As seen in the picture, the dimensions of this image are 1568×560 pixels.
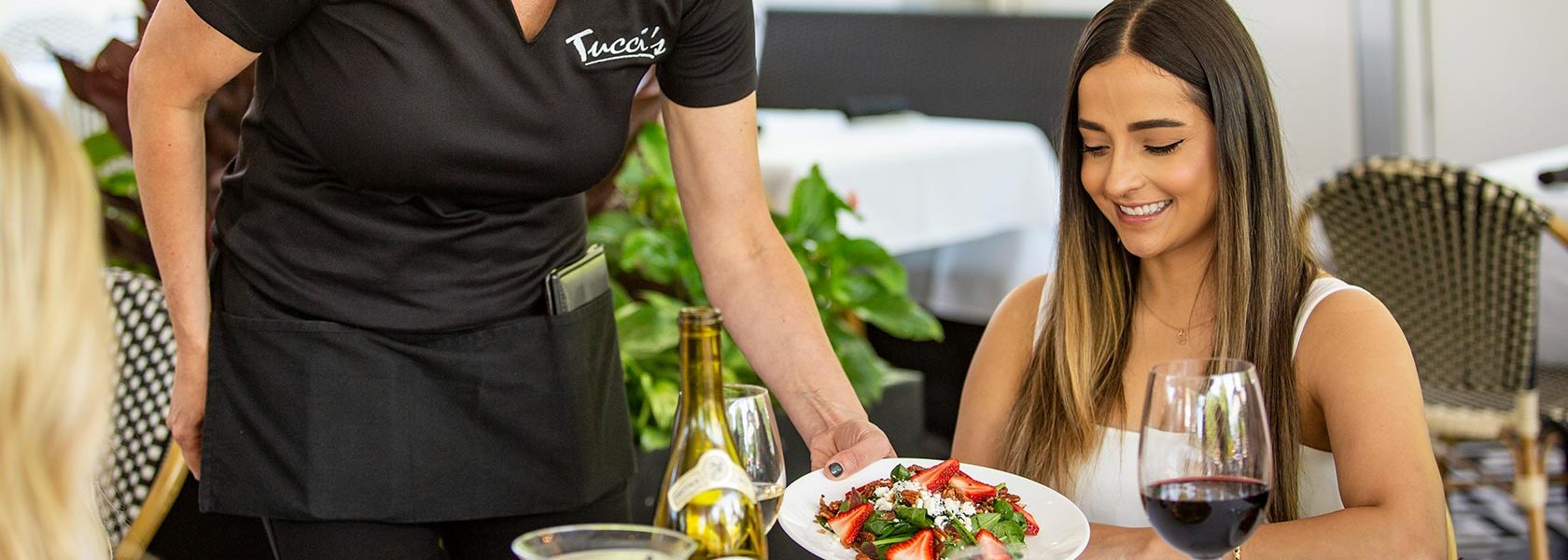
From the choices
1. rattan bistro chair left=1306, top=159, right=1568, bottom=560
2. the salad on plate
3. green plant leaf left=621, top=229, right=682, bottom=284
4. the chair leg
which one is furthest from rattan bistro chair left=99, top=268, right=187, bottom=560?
the chair leg

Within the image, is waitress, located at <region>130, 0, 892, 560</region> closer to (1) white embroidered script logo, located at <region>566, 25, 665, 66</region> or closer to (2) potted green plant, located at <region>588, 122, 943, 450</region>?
(1) white embroidered script logo, located at <region>566, 25, 665, 66</region>

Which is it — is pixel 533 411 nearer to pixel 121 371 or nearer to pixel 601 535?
pixel 601 535

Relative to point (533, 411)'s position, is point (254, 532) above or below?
below

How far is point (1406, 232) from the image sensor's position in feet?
9.37

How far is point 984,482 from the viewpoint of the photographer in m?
1.25

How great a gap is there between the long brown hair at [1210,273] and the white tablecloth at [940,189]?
5.92 ft

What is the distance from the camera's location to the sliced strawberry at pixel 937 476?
3.86ft

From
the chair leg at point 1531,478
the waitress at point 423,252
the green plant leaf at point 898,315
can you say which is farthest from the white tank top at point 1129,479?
the chair leg at point 1531,478

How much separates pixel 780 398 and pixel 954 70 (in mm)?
4162

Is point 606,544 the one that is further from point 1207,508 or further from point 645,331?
point 645,331

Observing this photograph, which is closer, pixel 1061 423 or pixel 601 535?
pixel 601 535

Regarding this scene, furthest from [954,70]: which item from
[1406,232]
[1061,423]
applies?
[1061,423]

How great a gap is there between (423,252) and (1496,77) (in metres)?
4.49

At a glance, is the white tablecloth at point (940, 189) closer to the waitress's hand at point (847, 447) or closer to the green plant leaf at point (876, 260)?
the green plant leaf at point (876, 260)
